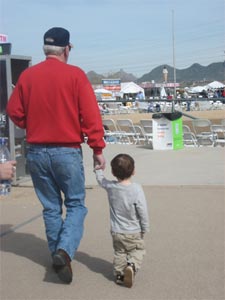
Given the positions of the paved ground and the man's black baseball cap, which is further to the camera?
the man's black baseball cap

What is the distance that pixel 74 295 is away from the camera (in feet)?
13.6

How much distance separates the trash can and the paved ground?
3528mm

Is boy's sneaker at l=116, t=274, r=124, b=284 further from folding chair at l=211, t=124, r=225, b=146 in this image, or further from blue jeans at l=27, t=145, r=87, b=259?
folding chair at l=211, t=124, r=225, b=146

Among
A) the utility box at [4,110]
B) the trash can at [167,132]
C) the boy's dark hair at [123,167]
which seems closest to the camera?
the boy's dark hair at [123,167]

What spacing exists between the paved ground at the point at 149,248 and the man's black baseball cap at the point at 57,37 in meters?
1.94

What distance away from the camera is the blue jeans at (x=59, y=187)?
4414 millimetres

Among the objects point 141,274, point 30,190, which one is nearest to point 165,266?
point 141,274

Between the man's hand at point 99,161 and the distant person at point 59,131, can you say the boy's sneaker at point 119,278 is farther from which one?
the man's hand at point 99,161

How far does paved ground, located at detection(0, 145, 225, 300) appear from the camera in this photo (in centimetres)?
423

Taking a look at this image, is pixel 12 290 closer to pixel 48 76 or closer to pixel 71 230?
pixel 71 230

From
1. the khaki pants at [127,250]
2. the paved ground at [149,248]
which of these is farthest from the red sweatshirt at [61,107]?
the paved ground at [149,248]

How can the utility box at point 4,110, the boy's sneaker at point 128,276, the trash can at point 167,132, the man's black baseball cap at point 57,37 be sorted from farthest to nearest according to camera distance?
1. the trash can at point 167,132
2. the utility box at point 4,110
3. the man's black baseball cap at point 57,37
4. the boy's sneaker at point 128,276

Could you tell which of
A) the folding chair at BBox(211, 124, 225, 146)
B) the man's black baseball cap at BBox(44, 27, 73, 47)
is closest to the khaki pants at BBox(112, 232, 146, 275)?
the man's black baseball cap at BBox(44, 27, 73, 47)

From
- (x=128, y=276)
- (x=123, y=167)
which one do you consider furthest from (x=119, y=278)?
(x=123, y=167)
